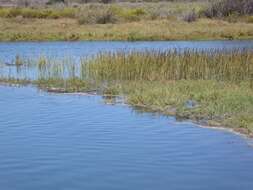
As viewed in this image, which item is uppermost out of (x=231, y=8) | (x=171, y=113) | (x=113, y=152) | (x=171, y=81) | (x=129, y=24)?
(x=231, y=8)

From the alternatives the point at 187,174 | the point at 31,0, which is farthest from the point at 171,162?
the point at 31,0

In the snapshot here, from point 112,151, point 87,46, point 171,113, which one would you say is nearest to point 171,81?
point 171,113

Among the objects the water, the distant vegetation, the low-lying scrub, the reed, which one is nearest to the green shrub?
the distant vegetation

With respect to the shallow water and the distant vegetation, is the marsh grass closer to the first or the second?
the shallow water

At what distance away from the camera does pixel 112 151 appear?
1231cm

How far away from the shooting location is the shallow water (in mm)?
10375

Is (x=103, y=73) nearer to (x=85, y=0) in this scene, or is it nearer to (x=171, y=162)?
(x=171, y=162)

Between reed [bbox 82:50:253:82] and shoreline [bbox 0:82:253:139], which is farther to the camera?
reed [bbox 82:50:253:82]

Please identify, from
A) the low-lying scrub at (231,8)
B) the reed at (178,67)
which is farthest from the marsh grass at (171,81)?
the low-lying scrub at (231,8)

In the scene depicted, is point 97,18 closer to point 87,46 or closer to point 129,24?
point 129,24

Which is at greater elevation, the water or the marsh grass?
the marsh grass

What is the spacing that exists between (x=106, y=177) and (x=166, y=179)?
3.39 ft

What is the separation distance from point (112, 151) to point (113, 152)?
82 millimetres

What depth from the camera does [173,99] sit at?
16625 millimetres
